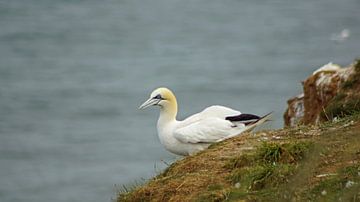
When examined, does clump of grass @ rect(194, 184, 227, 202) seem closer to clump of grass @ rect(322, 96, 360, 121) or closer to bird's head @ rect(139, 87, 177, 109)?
clump of grass @ rect(322, 96, 360, 121)

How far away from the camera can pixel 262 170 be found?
35.8 ft

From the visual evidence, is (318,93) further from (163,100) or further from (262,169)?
(262,169)

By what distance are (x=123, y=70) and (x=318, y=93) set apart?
2757 cm

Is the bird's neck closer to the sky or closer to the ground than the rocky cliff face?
closer to the sky

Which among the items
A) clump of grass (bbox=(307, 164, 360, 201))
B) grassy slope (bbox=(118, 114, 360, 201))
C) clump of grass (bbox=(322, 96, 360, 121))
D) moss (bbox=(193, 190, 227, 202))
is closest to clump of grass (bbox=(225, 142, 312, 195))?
grassy slope (bbox=(118, 114, 360, 201))

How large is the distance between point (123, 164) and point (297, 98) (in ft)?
50.4

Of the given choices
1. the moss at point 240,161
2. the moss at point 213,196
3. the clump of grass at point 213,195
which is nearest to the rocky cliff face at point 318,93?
the moss at point 240,161

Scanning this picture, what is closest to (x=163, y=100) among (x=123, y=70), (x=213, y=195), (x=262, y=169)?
(x=262, y=169)

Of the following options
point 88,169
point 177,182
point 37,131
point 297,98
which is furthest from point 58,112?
point 177,182

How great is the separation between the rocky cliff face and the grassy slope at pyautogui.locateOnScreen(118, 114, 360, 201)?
2.83m

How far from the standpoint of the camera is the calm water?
32156mm

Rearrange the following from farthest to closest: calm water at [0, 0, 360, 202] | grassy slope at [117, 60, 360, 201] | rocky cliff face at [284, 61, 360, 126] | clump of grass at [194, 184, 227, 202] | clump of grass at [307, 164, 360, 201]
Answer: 1. calm water at [0, 0, 360, 202]
2. rocky cliff face at [284, 61, 360, 126]
3. clump of grass at [194, 184, 227, 202]
4. grassy slope at [117, 60, 360, 201]
5. clump of grass at [307, 164, 360, 201]

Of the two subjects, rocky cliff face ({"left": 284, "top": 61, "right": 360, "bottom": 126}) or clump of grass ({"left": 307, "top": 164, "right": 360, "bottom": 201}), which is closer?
clump of grass ({"left": 307, "top": 164, "right": 360, "bottom": 201})

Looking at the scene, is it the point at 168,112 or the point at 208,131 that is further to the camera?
the point at 168,112
